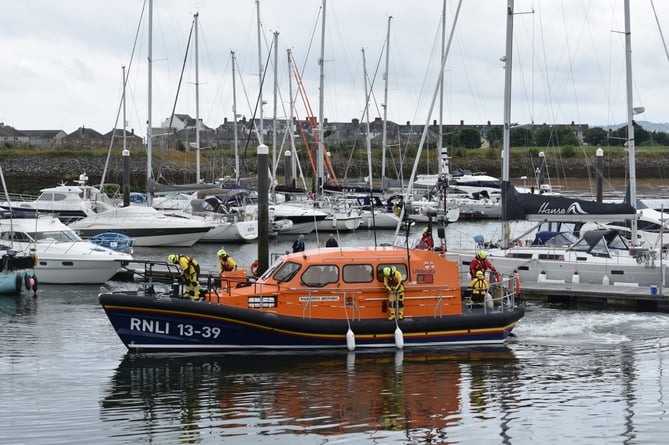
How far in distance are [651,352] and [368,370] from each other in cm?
583

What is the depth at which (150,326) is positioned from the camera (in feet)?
55.2

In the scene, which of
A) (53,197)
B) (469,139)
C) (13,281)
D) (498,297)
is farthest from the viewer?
(469,139)

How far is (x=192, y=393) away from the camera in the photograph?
49.4ft

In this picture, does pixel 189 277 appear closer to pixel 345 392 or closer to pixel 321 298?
pixel 321 298

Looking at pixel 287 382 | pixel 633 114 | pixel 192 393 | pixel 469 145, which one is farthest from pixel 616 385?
pixel 469 145

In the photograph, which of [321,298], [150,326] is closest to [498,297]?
[321,298]

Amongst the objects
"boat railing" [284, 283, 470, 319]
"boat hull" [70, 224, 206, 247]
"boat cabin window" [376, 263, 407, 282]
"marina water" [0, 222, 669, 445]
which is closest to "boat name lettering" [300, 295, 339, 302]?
"boat railing" [284, 283, 470, 319]

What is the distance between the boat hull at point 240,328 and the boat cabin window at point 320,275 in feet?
2.22

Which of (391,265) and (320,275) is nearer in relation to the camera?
(320,275)

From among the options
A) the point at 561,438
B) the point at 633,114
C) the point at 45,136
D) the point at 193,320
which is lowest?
the point at 561,438

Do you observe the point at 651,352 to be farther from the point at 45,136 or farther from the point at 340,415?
the point at 45,136

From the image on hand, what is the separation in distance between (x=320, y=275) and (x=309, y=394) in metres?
2.77

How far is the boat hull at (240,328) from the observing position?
54.5 feet

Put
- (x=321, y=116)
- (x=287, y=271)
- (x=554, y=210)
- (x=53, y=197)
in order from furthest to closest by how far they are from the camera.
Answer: (x=321, y=116) → (x=53, y=197) → (x=554, y=210) → (x=287, y=271)
